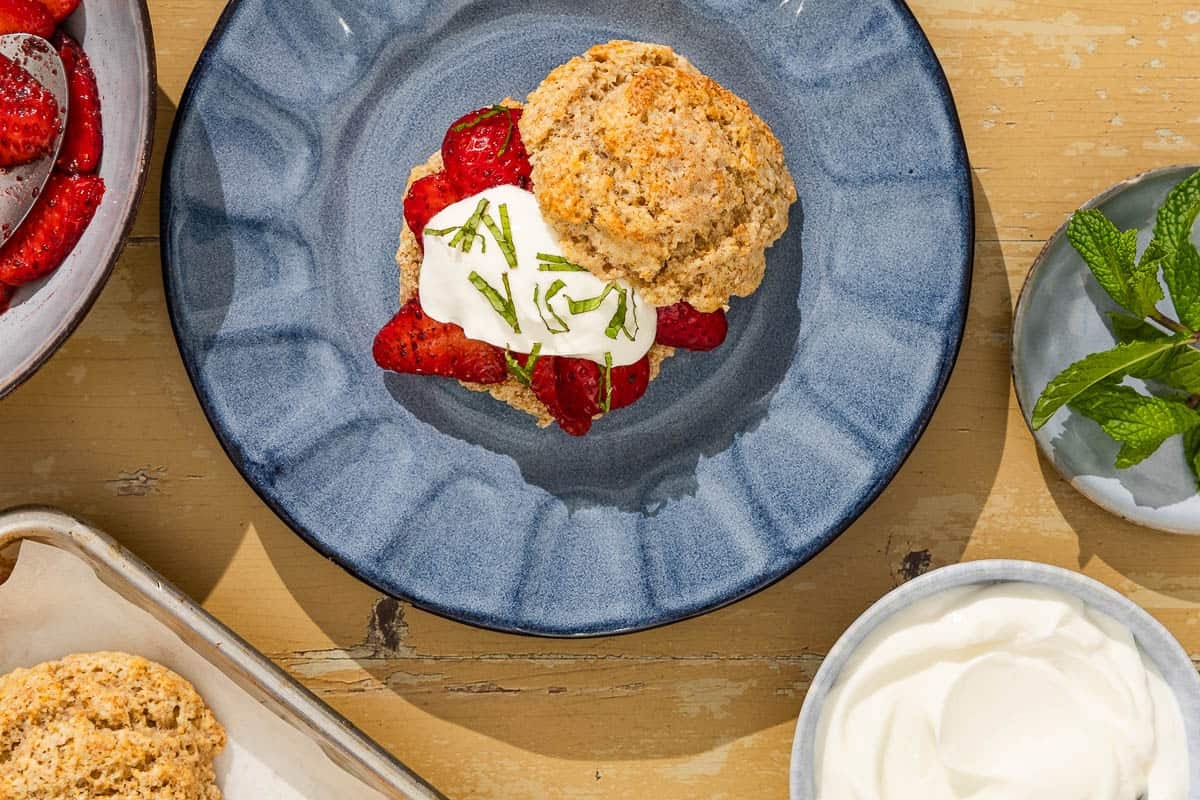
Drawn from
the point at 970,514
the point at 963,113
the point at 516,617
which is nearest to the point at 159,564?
the point at 516,617

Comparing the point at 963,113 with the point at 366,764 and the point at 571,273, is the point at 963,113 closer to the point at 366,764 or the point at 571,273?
the point at 571,273

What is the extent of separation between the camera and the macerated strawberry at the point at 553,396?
5.75 ft

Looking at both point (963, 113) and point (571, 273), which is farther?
point (963, 113)

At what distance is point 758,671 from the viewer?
197cm

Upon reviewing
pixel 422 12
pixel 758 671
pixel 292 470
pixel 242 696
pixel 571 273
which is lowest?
pixel 758 671

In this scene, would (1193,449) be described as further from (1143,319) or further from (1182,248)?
(1182,248)

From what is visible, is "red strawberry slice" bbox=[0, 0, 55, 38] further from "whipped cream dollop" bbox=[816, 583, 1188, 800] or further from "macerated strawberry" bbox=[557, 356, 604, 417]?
"whipped cream dollop" bbox=[816, 583, 1188, 800]

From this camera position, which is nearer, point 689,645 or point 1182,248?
point 1182,248

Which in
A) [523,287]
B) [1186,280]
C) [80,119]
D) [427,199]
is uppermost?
[80,119]

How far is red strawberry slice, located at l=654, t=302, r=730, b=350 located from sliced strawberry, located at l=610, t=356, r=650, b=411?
60 millimetres

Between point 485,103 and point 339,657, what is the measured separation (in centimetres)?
103

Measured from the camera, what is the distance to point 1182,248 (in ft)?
5.69

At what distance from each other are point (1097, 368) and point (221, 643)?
1512mm

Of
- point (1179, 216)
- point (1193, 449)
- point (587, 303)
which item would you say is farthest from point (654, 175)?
point (1193, 449)
